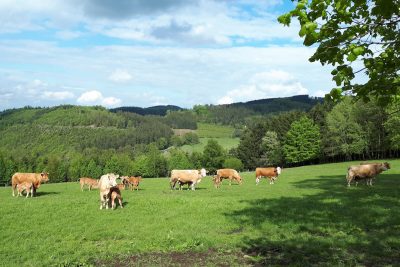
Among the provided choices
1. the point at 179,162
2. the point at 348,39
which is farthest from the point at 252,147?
the point at 348,39

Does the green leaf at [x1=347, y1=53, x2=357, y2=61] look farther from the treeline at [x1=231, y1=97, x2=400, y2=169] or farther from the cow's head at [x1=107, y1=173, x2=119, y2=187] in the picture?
the treeline at [x1=231, y1=97, x2=400, y2=169]

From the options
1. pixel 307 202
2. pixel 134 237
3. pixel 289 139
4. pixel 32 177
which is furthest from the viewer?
pixel 289 139

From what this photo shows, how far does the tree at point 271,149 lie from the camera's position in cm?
10144

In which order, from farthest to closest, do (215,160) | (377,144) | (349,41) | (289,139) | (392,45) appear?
(215,160) < (289,139) < (377,144) < (392,45) < (349,41)

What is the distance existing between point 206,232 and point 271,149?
90937 mm

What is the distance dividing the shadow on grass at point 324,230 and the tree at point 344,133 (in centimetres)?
6053

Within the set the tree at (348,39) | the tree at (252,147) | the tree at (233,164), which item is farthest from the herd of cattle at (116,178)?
the tree at (252,147)

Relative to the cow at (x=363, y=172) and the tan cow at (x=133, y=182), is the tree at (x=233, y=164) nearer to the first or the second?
the tan cow at (x=133, y=182)

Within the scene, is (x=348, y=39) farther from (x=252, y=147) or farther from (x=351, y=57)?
(x=252, y=147)

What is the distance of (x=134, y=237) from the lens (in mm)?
15500

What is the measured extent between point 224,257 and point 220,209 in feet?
27.2

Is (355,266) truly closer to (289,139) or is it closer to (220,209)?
(220,209)

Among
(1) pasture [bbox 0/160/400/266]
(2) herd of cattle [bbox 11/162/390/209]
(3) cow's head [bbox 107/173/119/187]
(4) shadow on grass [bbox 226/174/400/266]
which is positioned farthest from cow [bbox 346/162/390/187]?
(3) cow's head [bbox 107/173/119/187]

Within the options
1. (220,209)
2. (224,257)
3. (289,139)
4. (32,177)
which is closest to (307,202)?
(220,209)
